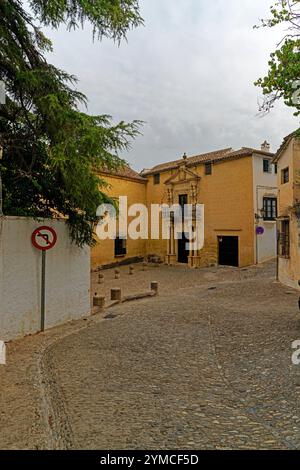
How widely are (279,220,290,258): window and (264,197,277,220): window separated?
7162mm

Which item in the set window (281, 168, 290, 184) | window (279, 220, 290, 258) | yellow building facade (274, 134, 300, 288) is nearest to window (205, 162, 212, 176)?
yellow building facade (274, 134, 300, 288)

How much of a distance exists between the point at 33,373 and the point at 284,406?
3279mm

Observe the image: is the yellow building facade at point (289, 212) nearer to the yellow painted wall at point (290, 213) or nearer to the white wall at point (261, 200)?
the yellow painted wall at point (290, 213)

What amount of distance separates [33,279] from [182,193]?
21.1 metres

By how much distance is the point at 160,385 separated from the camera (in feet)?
14.8

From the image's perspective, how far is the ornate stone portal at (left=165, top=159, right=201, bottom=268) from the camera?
85.5ft

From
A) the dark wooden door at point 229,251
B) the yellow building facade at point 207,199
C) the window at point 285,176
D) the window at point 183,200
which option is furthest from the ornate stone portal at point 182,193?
the window at point 285,176

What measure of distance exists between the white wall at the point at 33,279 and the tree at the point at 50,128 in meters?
0.48

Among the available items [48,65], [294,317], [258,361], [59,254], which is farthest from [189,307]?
[48,65]

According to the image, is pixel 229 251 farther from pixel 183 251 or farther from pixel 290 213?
pixel 290 213

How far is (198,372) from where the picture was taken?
499 centimetres

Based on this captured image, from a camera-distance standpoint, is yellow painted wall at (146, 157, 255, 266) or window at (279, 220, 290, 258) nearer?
window at (279, 220, 290, 258)

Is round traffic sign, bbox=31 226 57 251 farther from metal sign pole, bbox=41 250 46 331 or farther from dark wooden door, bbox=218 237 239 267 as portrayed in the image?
dark wooden door, bbox=218 237 239 267

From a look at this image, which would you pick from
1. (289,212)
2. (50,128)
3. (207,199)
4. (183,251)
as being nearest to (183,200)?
(207,199)
